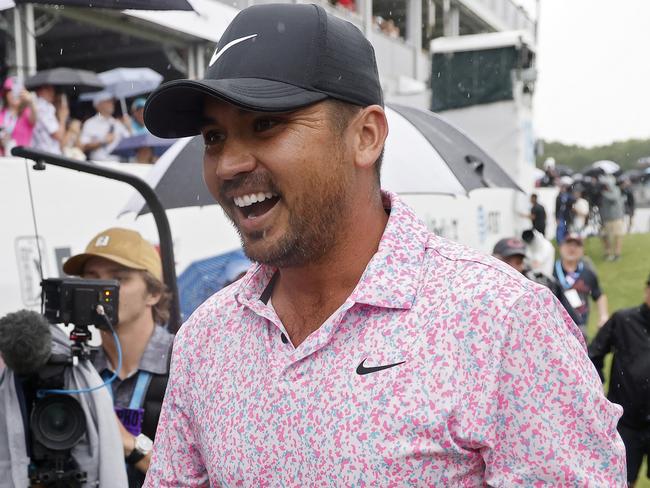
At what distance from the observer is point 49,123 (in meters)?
6.50

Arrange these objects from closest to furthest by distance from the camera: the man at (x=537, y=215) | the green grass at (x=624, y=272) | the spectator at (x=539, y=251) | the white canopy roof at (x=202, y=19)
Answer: the spectator at (x=539, y=251)
the white canopy roof at (x=202, y=19)
the green grass at (x=624, y=272)
the man at (x=537, y=215)

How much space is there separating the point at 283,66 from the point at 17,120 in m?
5.32

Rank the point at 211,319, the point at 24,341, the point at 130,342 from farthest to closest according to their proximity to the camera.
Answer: the point at 130,342
the point at 24,341
the point at 211,319

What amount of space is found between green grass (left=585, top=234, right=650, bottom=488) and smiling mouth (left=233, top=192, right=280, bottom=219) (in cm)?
919

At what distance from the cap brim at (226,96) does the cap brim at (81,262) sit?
78.3 inches

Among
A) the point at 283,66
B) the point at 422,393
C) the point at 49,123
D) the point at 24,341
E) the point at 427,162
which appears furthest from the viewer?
the point at 49,123

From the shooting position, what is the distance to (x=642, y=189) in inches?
1353

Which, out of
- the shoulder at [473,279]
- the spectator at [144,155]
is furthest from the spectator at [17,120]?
the shoulder at [473,279]

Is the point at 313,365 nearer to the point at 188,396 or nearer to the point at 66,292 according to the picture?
the point at 188,396

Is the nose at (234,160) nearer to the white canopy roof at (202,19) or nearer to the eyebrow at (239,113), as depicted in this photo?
the eyebrow at (239,113)

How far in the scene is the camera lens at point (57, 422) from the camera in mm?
2553

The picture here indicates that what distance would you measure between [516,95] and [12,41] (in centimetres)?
813

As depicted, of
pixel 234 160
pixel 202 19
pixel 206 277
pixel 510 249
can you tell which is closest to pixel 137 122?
pixel 202 19

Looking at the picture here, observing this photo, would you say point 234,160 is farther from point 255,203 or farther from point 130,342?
point 130,342
